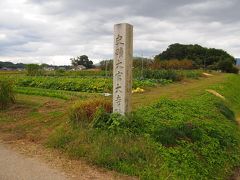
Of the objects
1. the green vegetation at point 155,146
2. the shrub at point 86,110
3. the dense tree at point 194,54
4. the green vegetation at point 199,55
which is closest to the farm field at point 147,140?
the green vegetation at point 155,146

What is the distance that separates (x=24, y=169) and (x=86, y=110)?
3.02m

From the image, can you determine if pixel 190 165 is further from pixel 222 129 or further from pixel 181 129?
pixel 222 129

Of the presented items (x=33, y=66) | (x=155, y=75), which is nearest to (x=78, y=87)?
(x=155, y=75)

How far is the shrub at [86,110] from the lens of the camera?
9211 millimetres

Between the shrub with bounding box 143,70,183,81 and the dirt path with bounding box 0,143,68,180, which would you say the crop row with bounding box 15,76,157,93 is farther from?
the dirt path with bounding box 0,143,68,180

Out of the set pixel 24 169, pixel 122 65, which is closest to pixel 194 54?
pixel 122 65

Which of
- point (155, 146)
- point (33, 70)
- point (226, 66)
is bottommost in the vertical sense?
point (155, 146)

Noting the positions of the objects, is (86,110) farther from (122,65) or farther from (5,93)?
(5,93)

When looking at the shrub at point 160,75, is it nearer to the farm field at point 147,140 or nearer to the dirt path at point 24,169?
the farm field at point 147,140

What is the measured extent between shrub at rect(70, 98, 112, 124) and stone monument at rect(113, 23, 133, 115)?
0.61m

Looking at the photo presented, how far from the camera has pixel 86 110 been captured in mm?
9398

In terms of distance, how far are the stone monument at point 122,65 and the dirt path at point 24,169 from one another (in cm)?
268

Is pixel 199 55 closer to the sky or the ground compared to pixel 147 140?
closer to the sky

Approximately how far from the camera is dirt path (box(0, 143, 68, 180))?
6.29 meters
